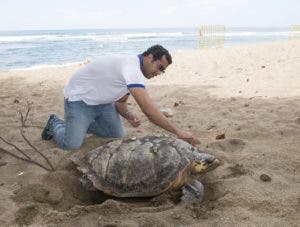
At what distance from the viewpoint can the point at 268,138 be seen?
409 cm

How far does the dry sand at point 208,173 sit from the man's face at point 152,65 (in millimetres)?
936

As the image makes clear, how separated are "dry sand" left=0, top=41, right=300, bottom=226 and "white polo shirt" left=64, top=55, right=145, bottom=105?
1.71ft

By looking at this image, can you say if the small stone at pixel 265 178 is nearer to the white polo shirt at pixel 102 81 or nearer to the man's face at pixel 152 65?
the man's face at pixel 152 65

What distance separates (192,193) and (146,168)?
374 mm

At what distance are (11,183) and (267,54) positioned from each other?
9926 millimetres

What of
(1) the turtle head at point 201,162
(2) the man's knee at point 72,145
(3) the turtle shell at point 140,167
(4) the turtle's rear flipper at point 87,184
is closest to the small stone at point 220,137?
(1) the turtle head at point 201,162

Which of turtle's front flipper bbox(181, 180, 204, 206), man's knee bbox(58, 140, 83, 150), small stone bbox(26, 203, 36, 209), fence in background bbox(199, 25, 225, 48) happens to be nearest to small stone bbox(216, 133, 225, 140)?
turtle's front flipper bbox(181, 180, 204, 206)

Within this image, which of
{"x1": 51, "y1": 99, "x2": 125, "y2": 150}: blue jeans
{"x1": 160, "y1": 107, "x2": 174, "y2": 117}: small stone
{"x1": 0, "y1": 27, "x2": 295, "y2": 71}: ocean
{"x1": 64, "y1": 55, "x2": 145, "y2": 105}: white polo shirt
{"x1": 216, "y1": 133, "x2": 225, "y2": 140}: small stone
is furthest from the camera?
{"x1": 0, "y1": 27, "x2": 295, "y2": 71}: ocean

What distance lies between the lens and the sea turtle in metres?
2.94

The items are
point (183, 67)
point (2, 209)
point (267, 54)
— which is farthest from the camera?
point (267, 54)

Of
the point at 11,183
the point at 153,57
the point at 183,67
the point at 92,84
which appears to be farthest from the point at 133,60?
the point at 183,67

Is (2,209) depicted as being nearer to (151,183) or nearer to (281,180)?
(151,183)

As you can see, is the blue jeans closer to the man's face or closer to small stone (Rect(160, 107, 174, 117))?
the man's face

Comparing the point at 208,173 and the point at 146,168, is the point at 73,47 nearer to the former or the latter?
the point at 208,173
